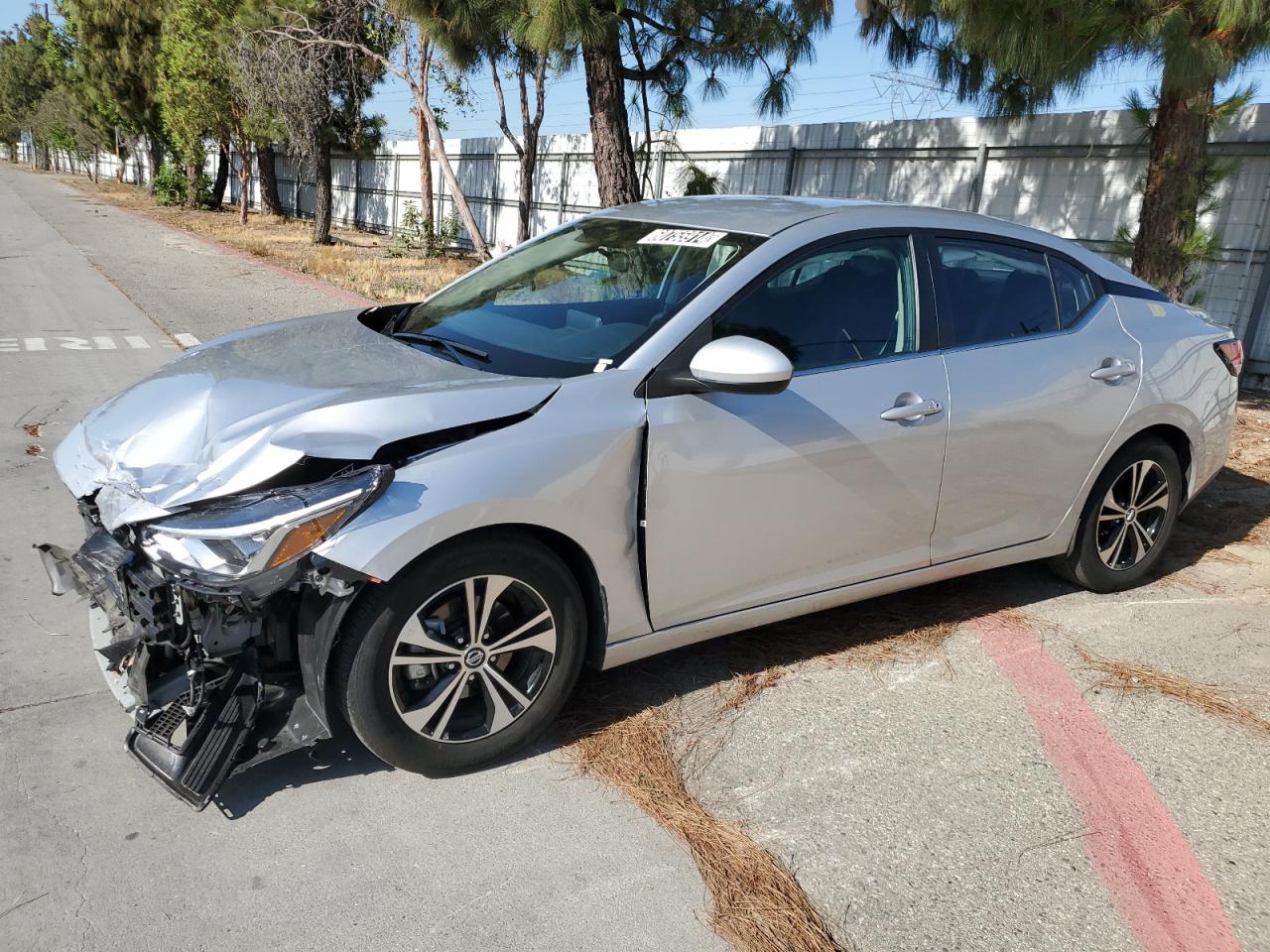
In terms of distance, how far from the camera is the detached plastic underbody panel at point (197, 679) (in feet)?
9.30

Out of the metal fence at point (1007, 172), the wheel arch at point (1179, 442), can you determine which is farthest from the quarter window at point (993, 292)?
the metal fence at point (1007, 172)

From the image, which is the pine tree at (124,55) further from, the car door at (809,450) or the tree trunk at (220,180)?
the car door at (809,450)

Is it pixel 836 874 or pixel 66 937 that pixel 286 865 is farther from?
pixel 836 874

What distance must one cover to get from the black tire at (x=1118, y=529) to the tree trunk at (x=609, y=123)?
7.97 m

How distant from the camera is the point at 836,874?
9.49 feet

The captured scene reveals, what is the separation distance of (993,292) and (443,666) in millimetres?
2648

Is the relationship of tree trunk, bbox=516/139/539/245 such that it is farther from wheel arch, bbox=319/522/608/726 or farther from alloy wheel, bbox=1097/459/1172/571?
wheel arch, bbox=319/522/608/726

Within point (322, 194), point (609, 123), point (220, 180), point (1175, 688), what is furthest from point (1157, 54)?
point (220, 180)

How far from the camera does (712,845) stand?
2.99 metres

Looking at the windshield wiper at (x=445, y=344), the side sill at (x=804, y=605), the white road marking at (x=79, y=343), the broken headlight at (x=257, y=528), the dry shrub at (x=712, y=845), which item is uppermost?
the windshield wiper at (x=445, y=344)

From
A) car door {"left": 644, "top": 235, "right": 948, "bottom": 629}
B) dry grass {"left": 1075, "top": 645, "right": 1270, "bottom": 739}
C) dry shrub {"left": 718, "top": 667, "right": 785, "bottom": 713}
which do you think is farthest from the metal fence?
dry shrub {"left": 718, "top": 667, "right": 785, "bottom": 713}

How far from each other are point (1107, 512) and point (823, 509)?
70.8 inches

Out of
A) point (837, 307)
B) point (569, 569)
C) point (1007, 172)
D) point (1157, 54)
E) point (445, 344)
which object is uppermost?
point (1157, 54)

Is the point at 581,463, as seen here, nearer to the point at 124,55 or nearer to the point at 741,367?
the point at 741,367
